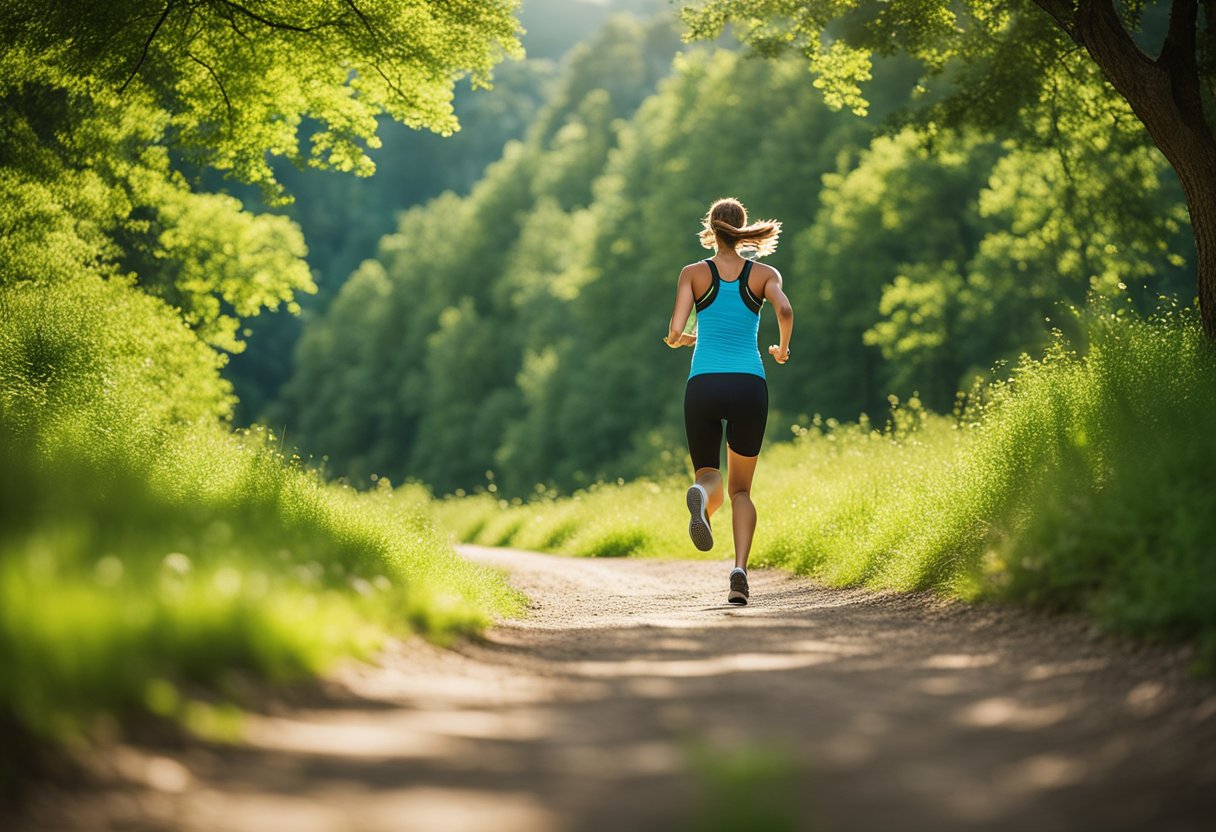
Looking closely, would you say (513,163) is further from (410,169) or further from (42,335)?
(42,335)

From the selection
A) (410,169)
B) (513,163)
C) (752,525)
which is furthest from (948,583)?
(410,169)

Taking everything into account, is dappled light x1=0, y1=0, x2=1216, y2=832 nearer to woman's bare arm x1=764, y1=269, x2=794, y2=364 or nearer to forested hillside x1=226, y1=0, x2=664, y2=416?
woman's bare arm x1=764, y1=269, x2=794, y2=364

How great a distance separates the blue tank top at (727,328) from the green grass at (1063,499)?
75.9 inches

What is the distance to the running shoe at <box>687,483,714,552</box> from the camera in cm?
827

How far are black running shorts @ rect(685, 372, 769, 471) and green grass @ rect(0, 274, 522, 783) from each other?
6.56 feet

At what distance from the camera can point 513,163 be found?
2702 inches

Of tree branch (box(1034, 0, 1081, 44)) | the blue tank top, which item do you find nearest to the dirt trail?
the blue tank top

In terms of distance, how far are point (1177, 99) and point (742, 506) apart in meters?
4.66

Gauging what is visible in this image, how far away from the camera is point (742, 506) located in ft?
28.3

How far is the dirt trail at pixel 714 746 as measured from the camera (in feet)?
9.64

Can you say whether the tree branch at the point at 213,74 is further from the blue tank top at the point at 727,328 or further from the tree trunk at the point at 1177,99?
the tree trunk at the point at 1177,99

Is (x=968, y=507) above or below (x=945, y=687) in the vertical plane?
above

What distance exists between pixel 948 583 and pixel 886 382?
30.1 metres

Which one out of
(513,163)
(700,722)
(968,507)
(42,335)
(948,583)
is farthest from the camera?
(513,163)
